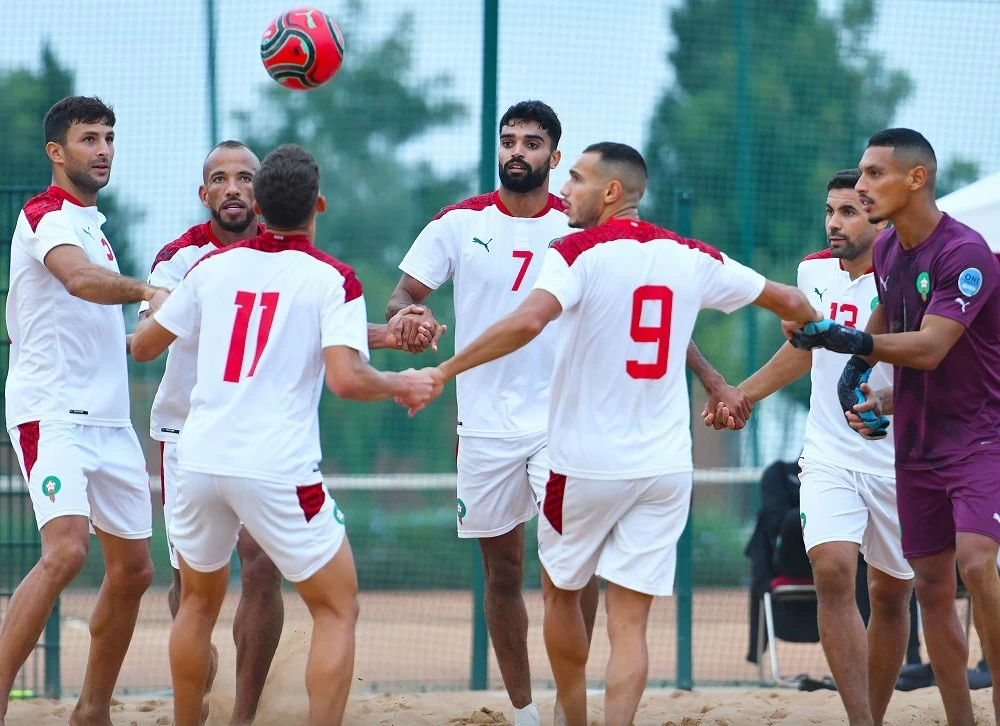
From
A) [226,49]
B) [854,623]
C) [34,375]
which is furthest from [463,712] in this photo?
[226,49]

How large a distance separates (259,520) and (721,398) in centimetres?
214

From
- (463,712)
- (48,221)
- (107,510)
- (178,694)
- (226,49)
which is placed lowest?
(463,712)

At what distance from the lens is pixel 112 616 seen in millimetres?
5746

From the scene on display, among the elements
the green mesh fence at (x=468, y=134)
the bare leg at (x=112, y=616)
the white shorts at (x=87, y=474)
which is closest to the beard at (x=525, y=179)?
the white shorts at (x=87, y=474)

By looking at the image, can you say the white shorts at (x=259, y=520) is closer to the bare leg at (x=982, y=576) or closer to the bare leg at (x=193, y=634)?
the bare leg at (x=193, y=634)

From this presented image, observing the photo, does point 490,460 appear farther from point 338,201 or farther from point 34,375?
point 338,201

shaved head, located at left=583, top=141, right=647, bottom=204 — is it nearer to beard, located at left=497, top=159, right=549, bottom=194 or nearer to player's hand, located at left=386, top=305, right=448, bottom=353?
player's hand, located at left=386, top=305, right=448, bottom=353

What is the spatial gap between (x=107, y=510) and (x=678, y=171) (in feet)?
17.8

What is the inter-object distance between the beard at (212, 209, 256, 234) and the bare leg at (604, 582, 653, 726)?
2.42 m

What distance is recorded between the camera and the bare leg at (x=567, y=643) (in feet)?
17.1

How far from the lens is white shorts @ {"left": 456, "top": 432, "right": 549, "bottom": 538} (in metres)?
6.20

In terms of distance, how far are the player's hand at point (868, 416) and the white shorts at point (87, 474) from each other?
9.99 feet

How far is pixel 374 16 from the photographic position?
32.2ft

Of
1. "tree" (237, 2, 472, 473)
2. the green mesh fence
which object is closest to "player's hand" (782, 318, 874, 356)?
the green mesh fence
